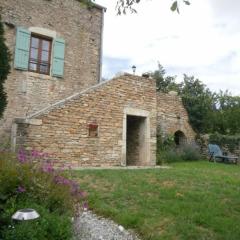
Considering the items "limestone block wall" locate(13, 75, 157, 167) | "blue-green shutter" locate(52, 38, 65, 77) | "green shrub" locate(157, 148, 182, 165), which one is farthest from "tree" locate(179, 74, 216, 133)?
"blue-green shutter" locate(52, 38, 65, 77)

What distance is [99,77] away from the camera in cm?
1498

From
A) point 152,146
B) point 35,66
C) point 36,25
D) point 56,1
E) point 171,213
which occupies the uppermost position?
point 56,1

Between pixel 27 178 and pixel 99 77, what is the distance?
10.7 m

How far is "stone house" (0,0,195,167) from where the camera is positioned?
10.8m

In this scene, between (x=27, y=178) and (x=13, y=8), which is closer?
(x=27, y=178)

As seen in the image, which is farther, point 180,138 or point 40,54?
point 180,138

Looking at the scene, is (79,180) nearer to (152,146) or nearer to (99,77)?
(152,146)

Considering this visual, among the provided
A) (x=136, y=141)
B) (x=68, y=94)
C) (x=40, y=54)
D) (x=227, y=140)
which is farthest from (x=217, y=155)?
(x=40, y=54)

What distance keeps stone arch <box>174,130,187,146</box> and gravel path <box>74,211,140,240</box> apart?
40.9 ft

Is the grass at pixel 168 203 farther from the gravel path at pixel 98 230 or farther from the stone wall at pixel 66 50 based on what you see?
the stone wall at pixel 66 50

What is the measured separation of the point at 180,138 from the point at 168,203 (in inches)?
467

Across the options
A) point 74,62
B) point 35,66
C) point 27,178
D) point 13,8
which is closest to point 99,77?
point 74,62

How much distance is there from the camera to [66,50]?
1393 cm

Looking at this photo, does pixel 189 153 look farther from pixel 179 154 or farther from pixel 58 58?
pixel 58 58
